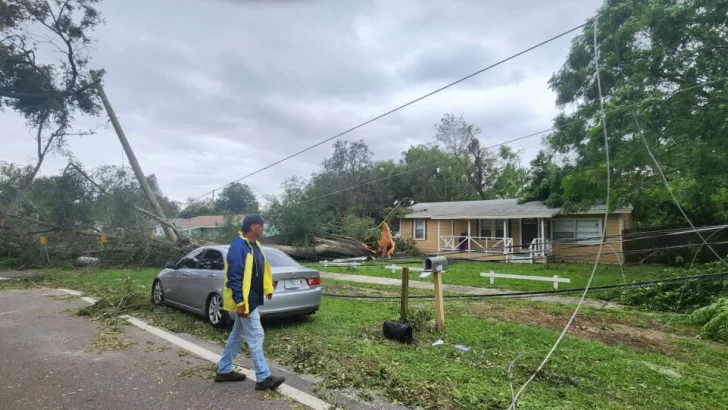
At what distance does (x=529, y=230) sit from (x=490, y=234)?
2166 millimetres

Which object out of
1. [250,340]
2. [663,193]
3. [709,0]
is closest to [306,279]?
[250,340]

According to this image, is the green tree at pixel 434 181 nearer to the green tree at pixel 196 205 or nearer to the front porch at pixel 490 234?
the front porch at pixel 490 234

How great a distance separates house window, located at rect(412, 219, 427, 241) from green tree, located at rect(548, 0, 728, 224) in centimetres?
1194

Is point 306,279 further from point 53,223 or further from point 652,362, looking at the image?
point 53,223

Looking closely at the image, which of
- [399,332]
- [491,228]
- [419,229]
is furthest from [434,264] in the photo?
[419,229]

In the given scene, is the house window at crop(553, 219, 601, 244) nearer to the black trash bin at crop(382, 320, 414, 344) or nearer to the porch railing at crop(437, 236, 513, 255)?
the porch railing at crop(437, 236, 513, 255)

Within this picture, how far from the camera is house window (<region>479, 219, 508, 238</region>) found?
22.5 m

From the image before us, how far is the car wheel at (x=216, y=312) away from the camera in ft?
20.1

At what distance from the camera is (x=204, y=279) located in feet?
22.1

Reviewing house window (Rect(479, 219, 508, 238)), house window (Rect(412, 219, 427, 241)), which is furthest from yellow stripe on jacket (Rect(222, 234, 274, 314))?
house window (Rect(412, 219, 427, 241))

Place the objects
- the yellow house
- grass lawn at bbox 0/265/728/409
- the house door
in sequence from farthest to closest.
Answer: the house door < the yellow house < grass lawn at bbox 0/265/728/409

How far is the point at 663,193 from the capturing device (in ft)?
53.1

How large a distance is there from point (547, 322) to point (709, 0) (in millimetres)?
9556

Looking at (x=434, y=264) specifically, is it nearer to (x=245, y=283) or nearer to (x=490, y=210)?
(x=245, y=283)
